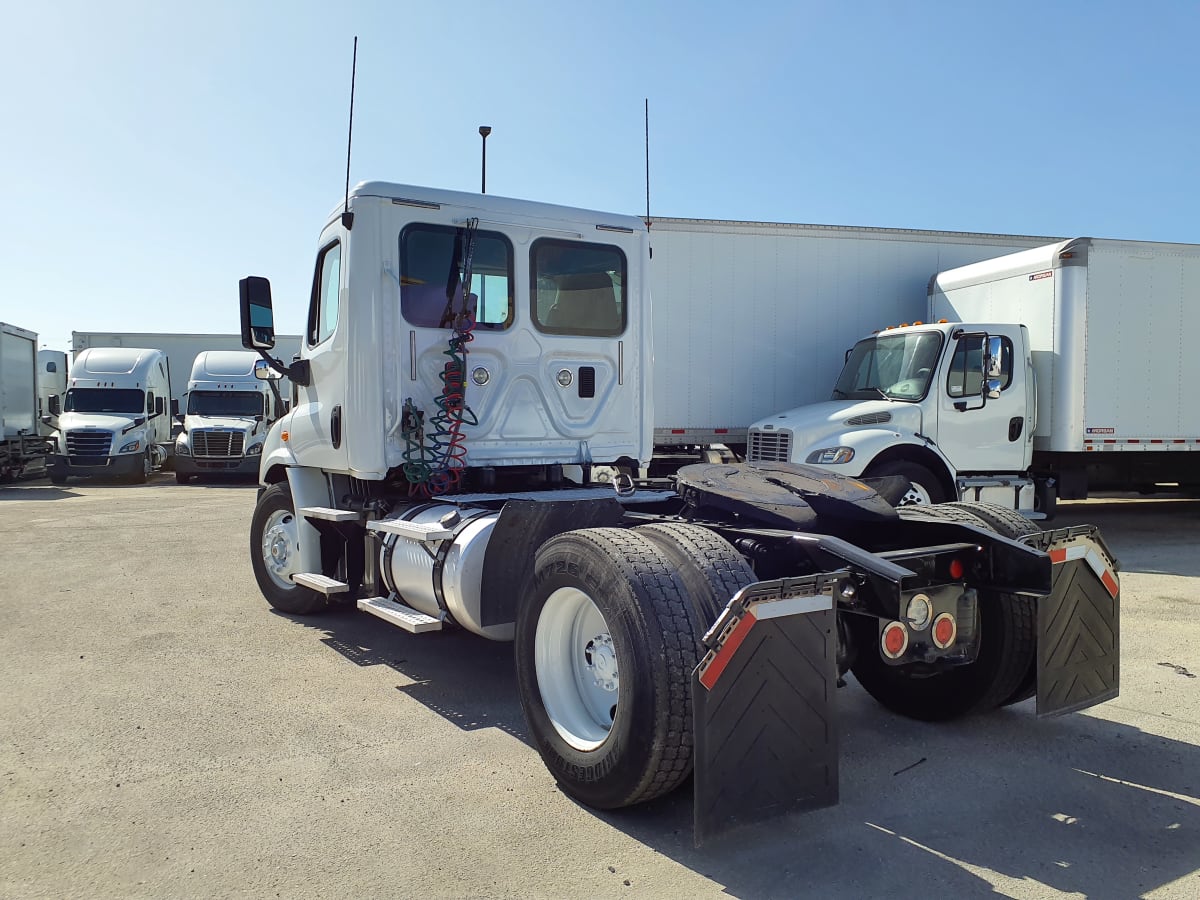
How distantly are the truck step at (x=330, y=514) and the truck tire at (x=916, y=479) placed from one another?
230 inches

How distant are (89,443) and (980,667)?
20.6 meters

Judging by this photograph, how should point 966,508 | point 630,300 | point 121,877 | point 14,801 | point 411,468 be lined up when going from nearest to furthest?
point 121,877 → point 14,801 → point 966,508 → point 411,468 → point 630,300

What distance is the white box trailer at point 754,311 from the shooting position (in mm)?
10961

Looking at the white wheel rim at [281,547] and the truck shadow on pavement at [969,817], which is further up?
the white wheel rim at [281,547]

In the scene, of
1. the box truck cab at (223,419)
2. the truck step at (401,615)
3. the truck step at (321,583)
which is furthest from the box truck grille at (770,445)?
the box truck cab at (223,419)

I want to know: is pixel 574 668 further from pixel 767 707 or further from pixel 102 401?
pixel 102 401

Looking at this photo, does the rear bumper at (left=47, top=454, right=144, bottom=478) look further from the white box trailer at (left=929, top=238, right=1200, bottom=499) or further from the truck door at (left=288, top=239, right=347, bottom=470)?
the white box trailer at (left=929, top=238, right=1200, bottom=499)

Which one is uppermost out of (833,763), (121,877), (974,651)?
(974,651)

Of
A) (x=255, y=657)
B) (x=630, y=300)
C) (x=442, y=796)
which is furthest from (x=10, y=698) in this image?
(x=630, y=300)

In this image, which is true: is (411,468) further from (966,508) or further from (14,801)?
(966,508)

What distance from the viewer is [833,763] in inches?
123

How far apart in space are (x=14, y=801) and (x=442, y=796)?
5.56 feet

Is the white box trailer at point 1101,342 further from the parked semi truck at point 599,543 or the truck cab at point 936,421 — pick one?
the parked semi truck at point 599,543

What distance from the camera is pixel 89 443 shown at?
66.1ft
